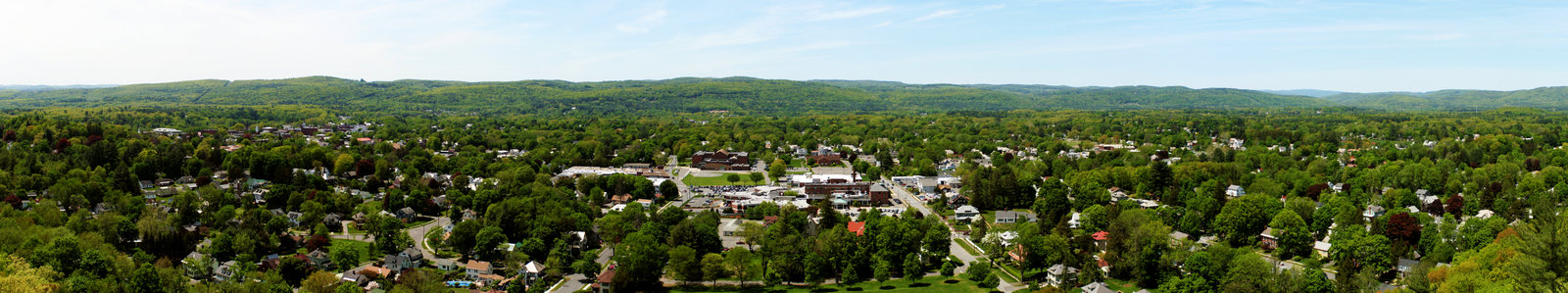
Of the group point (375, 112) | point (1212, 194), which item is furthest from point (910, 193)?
point (375, 112)

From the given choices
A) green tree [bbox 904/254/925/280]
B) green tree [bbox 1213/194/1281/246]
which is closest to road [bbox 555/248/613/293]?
green tree [bbox 904/254/925/280]

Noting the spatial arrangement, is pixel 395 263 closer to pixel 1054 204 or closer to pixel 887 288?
pixel 887 288

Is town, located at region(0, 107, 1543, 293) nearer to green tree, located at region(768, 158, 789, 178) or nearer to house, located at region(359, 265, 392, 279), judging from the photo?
house, located at region(359, 265, 392, 279)

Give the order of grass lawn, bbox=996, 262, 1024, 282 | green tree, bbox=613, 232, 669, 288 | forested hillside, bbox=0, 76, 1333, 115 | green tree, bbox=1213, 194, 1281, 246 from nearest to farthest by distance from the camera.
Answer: green tree, bbox=613, 232, 669, 288 → grass lawn, bbox=996, 262, 1024, 282 → green tree, bbox=1213, 194, 1281, 246 → forested hillside, bbox=0, 76, 1333, 115

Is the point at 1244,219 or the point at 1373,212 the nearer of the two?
the point at 1244,219

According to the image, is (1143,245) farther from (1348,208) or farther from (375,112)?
(375,112)

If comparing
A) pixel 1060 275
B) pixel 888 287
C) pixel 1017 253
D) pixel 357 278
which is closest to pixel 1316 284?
pixel 1060 275
